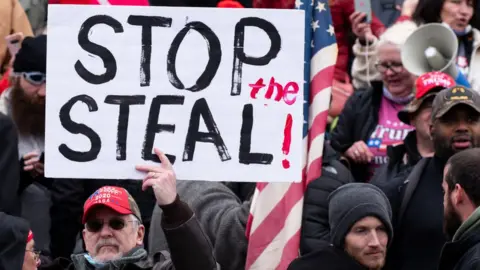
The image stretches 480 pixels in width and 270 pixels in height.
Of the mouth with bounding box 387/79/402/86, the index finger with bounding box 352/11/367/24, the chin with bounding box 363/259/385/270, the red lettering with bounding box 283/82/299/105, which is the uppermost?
the red lettering with bounding box 283/82/299/105

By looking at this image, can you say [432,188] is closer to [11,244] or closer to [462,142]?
[462,142]

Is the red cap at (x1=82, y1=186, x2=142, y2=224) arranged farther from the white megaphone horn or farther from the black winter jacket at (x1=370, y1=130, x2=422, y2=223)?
the white megaphone horn

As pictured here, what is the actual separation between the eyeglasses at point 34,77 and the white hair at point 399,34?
2.41 m

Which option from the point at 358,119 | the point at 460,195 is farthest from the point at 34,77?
the point at 460,195

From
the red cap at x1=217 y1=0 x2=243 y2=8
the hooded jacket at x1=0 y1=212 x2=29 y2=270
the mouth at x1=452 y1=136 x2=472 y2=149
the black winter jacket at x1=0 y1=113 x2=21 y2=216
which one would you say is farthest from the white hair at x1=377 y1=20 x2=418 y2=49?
the hooded jacket at x1=0 y1=212 x2=29 y2=270

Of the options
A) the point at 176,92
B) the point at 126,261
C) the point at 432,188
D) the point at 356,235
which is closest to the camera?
the point at 176,92

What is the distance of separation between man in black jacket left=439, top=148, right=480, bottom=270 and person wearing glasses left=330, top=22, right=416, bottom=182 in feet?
8.21

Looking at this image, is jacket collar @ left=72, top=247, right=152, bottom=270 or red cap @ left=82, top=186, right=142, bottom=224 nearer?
Answer: jacket collar @ left=72, top=247, right=152, bottom=270

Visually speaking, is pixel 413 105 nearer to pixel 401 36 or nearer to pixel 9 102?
pixel 401 36

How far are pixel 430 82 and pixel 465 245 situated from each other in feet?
8.40

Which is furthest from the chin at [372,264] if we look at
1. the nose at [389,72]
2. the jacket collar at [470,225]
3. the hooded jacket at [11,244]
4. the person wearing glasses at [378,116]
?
the nose at [389,72]

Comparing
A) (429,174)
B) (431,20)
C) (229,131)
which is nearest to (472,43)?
(431,20)

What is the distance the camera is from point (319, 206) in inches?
332

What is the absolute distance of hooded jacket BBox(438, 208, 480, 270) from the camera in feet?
20.6
